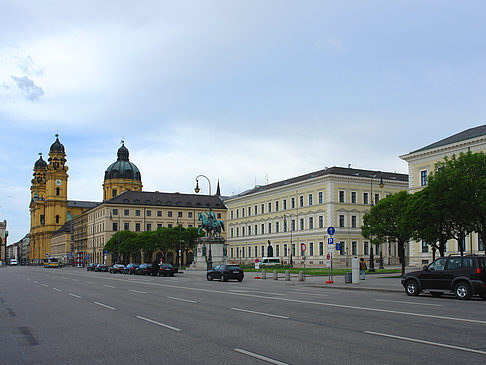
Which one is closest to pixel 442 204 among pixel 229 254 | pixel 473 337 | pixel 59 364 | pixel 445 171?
pixel 445 171

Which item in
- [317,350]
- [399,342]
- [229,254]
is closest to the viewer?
[317,350]

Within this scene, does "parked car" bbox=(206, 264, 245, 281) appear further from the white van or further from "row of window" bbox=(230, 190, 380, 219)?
"row of window" bbox=(230, 190, 380, 219)

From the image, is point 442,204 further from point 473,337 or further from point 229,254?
point 229,254

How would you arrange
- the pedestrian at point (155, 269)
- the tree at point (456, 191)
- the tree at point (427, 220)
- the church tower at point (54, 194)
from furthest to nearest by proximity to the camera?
the church tower at point (54, 194) → the pedestrian at point (155, 269) → the tree at point (427, 220) → the tree at point (456, 191)

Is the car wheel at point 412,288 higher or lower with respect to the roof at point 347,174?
lower

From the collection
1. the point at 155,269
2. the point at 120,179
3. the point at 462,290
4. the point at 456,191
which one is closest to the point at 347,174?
the point at 155,269

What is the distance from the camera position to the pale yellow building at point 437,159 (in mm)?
55688

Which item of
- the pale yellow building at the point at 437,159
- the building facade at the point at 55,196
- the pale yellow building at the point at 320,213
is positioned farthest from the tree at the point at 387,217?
the building facade at the point at 55,196

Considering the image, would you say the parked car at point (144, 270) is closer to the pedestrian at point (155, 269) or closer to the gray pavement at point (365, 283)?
the pedestrian at point (155, 269)

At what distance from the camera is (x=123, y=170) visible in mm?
160250

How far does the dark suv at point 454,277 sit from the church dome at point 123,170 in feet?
470

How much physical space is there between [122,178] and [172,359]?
154 metres

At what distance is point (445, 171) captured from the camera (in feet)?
106

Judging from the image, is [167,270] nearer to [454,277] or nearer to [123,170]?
[454,277]
